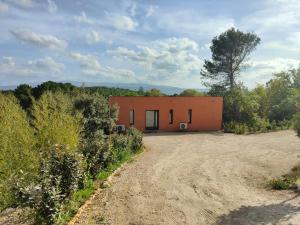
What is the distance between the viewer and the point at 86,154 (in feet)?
33.8

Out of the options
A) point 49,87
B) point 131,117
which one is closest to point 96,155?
point 131,117

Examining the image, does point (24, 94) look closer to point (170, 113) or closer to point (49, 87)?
point (49, 87)

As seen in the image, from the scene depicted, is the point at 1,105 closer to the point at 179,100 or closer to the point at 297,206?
the point at 297,206

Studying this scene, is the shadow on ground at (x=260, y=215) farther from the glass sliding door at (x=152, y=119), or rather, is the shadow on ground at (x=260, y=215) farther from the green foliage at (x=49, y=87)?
the green foliage at (x=49, y=87)

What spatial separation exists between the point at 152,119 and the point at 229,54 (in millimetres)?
16324

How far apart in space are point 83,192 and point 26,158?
183 cm

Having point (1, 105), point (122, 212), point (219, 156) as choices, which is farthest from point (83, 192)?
point (219, 156)

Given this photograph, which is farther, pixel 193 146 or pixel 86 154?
pixel 193 146

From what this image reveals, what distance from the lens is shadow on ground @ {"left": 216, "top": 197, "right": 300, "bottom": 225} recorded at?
7137mm

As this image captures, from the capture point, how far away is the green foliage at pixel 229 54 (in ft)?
121

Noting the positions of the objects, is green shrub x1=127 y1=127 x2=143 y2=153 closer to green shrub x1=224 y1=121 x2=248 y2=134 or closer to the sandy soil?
the sandy soil

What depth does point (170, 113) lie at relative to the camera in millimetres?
25469

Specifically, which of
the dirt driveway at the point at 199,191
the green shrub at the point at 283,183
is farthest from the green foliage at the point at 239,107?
the green shrub at the point at 283,183

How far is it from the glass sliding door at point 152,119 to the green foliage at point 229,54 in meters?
14.9
